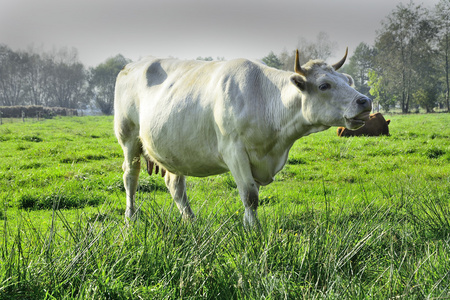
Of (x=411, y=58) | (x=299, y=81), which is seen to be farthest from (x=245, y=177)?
(x=411, y=58)

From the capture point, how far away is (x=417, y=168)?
31.8ft

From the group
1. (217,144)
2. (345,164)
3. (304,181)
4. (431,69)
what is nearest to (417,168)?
(345,164)

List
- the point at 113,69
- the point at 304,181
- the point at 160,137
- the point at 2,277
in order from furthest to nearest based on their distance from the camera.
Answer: the point at 113,69 → the point at 304,181 → the point at 160,137 → the point at 2,277

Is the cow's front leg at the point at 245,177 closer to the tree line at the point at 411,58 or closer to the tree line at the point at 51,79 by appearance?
the tree line at the point at 411,58

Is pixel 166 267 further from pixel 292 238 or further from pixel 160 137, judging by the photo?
pixel 160 137

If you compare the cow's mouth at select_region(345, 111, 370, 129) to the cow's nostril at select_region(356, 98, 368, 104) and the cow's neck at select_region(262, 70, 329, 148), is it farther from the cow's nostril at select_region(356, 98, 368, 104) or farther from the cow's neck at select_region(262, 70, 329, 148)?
the cow's neck at select_region(262, 70, 329, 148)

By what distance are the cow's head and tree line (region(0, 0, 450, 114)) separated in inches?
1218

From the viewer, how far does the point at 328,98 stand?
4133 mm

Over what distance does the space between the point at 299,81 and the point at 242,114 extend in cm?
66

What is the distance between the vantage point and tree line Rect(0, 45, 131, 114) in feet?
290

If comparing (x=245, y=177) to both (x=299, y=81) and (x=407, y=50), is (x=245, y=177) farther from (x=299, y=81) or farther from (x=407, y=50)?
(x=407, y=50)

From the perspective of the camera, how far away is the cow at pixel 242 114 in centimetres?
415

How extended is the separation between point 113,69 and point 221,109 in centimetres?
8809

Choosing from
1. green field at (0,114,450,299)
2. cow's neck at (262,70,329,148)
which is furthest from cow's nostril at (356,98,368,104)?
green field at (0,114,450,299)
